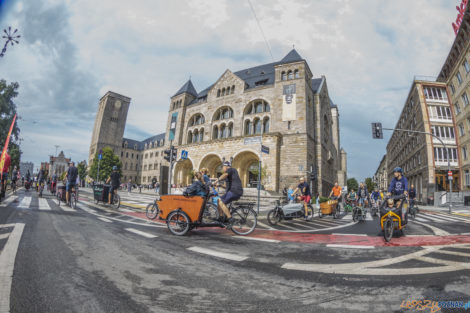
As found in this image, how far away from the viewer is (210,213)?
5.29m

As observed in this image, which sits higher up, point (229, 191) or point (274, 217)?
point (229, 191)

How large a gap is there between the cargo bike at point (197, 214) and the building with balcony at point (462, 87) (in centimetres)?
3007

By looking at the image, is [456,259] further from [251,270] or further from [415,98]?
[415,98]

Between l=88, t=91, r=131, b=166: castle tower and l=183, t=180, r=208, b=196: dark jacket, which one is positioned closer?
l=183, t=180, r=208, b=196: dark jacket

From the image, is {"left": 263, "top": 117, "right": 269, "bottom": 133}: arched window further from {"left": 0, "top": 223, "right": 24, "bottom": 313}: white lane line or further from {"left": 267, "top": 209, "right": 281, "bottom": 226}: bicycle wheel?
{"left": 0, "top": 223, "right": 24, "bottom": 313}: white lane line

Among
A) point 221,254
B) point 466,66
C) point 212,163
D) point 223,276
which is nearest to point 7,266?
point 223,276

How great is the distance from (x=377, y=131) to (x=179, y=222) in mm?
15804

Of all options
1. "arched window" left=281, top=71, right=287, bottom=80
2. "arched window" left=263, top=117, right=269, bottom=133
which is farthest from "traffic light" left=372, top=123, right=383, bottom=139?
"arched window" left=281, top=71, right=287, bottom=80

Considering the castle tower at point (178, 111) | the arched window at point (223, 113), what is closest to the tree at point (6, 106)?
the castle tower at point (178, 111)

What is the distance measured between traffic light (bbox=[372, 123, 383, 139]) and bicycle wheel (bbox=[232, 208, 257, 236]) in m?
14.1

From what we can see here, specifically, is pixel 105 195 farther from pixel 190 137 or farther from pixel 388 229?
pixel 190 137

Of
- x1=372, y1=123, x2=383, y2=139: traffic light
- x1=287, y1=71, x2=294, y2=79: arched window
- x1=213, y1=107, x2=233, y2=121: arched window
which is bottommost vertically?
x1=372, y1=123, x2=383, y2=139: traffic light

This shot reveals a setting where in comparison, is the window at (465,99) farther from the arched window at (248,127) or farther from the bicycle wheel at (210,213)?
the bicycle wheel at (210,213)

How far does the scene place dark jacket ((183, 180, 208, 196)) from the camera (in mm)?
5088
